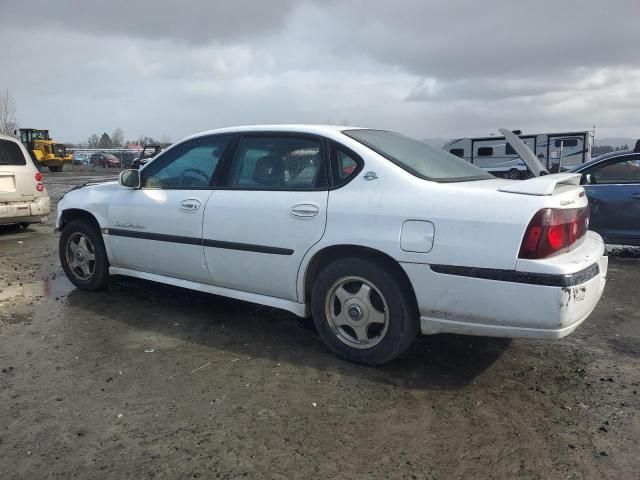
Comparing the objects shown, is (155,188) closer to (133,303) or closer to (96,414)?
(133,303)

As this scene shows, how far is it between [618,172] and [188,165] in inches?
222

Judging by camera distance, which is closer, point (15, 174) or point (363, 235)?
point (363, 235)

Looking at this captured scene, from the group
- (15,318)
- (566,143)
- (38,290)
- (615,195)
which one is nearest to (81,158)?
(566,143)

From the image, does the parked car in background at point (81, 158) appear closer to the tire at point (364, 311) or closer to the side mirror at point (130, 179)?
the side mirror at point (130, 179)

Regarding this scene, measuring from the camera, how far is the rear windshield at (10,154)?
26.9 feet

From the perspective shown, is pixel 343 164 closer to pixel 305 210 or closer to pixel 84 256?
pixel 305 210

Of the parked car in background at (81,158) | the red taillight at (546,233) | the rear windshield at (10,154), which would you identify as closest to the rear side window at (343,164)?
the red taillight at (546,233)

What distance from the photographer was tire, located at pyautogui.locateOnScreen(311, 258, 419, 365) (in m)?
3.19

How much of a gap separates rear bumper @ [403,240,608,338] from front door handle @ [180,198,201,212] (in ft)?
5.85

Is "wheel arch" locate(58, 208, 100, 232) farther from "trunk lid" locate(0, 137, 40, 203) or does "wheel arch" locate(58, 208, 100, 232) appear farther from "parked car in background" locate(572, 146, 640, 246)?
"parked car in background" locate(572, 146, 640, 246)

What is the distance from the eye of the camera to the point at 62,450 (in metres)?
2.48

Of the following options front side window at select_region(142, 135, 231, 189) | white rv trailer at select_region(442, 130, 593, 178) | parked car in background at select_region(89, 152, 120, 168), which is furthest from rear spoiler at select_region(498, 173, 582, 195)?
parked car in background at select_region(89, 152, 120, 168)

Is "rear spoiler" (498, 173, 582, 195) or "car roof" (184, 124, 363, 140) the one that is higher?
"car roof" (184, 124, 363, 140)

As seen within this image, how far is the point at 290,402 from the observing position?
2957 mm
